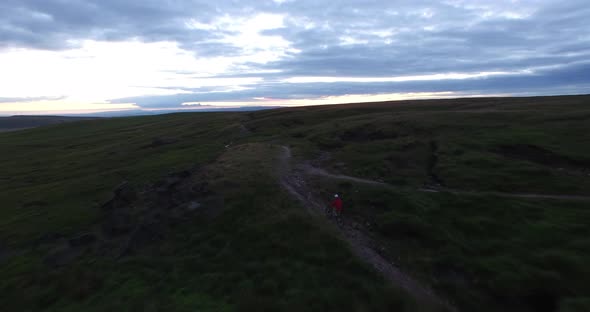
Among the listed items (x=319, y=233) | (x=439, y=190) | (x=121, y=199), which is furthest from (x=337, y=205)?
(x=121, y=199)

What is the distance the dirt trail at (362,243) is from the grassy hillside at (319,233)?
64 centimetres

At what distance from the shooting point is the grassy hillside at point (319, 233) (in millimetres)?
15906

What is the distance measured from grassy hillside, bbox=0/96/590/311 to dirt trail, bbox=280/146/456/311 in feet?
2.11

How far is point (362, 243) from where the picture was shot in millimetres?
20359

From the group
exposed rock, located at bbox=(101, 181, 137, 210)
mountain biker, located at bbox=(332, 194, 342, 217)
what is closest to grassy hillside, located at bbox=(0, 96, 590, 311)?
exposed rock, located at bbox=(101, 181, 137, 210)

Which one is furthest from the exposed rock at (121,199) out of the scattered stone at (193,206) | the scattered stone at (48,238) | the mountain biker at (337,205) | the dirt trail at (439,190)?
the mountain biker at (337,205)

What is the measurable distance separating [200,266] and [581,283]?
21.3 m

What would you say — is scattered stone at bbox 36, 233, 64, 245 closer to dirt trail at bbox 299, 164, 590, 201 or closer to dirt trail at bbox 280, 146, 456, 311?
dirt trail at bbox 280, 146, 456, 311

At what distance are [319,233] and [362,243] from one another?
303 centimetres

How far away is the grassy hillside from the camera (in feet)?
52.2

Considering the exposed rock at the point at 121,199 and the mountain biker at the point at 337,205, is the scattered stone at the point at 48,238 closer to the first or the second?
the exposed rock at the point at 121,199

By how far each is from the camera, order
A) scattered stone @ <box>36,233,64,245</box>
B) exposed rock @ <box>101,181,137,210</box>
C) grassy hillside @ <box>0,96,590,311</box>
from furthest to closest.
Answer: exposed rock @ <box>101,181,137,210</box> → scattered stone @ <box>36,233,64,245</box> → grassy hillside @ <box>0,96,590,311</box>

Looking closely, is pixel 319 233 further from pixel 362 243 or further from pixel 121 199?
pixel 121 199

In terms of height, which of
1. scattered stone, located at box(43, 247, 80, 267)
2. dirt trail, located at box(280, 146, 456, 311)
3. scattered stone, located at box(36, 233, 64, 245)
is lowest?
scattered stone, located at box(43, 247, 80, 267)
